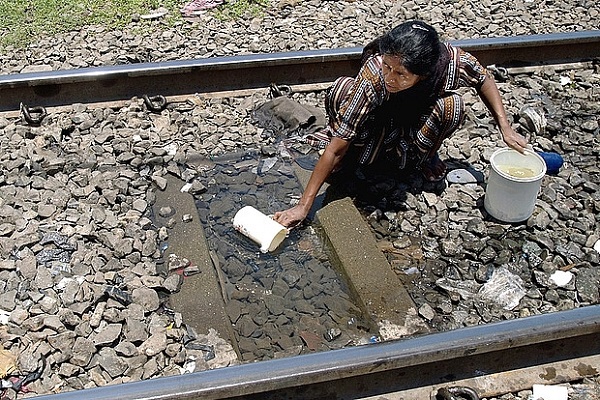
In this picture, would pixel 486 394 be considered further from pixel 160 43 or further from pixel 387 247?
pixel 160 43

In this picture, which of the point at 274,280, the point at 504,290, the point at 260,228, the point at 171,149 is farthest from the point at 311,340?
the point at 171,149

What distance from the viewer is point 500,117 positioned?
425 cm

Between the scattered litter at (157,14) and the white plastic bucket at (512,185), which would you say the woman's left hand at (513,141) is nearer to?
the white plastic bucket at (512,185)

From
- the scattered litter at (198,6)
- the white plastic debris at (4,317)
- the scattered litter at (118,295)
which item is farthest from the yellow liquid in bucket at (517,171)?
the scattered litter at (198,6)

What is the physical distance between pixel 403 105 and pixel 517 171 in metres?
0.78

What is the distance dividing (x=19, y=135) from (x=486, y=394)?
3.48 metres

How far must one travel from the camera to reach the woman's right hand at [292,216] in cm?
420

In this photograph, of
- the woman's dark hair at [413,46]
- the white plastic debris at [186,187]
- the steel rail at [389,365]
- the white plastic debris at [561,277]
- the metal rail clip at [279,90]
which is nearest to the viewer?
the steel rail at [389,365]

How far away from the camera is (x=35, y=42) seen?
621cm

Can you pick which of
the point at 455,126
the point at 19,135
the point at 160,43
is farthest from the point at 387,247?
the point at 160,43

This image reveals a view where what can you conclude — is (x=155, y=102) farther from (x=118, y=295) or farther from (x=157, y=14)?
(x=118, y=295)

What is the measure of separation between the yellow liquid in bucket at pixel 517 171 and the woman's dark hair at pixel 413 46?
918 millimetres

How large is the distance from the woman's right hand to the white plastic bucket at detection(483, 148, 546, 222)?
44.1 inches

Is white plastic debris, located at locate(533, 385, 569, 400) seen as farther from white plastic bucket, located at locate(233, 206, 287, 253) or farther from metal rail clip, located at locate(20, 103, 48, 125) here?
metal rail clip, located at locate(20, 103, 48, 125)
